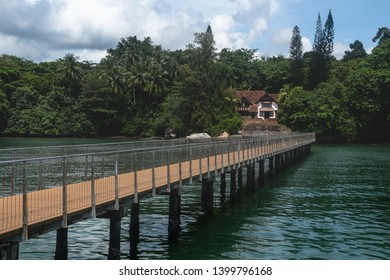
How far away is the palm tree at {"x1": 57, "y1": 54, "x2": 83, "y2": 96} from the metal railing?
334ft

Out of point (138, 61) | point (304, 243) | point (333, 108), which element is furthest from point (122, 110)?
point (304, 243)

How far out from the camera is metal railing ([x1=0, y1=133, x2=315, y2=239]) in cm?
1430

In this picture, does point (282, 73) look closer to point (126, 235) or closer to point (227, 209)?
point (227, 209)

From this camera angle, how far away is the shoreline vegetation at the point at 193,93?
101 metres

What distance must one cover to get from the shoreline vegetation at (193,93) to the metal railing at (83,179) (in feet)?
237

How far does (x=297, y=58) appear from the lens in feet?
426

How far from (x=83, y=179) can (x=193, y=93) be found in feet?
269

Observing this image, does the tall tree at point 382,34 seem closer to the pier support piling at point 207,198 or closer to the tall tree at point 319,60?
the tall tree at point 319,60

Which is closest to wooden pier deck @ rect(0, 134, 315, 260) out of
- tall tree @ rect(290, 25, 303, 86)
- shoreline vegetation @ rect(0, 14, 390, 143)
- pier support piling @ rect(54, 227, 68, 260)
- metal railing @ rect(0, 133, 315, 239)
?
metal railing @ rect(0, 133, 315, 239)

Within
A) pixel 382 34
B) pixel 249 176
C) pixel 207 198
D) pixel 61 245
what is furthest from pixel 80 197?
pixel 382 34

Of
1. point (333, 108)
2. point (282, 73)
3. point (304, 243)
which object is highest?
point (282, 73)

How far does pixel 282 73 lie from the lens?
135m

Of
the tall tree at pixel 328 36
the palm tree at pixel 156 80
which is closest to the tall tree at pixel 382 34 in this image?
the tall tree at pixel 328 36
